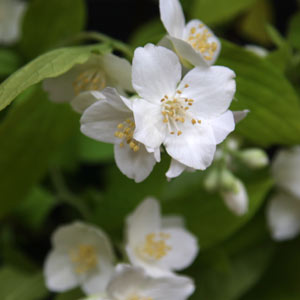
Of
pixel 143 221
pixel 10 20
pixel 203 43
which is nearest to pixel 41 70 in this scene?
pixel 203 43

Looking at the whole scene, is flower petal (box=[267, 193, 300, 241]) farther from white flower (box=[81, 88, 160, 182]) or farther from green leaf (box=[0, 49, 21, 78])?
green leaf (box=[0, 49, 21, 78])

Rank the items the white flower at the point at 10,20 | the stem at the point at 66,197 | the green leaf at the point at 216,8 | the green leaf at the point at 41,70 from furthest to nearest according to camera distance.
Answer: the white flower at the point at 10,20
the green leaf at the point at 216,8
the stem at the point at 66,197
the green leaf at the point at 41,70

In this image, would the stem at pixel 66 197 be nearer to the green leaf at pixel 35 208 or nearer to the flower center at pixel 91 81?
the green leaf at pixel 35 208

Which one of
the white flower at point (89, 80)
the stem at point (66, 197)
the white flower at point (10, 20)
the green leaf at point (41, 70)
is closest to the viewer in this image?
the green leaf at point (41, 70)

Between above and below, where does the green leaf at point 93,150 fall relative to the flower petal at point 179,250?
above

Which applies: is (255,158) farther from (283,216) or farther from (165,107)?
(165,107)

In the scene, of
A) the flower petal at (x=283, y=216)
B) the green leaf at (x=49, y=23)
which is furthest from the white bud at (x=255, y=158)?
the green leaf at (x=49, y=23)

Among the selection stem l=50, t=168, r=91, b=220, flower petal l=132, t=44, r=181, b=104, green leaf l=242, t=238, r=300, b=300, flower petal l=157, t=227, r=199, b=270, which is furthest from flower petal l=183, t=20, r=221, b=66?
green leaf l=242, t=238, r=300, b=300

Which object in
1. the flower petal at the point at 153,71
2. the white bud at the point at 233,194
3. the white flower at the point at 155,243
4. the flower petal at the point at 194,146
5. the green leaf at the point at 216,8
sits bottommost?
the white flower at the point at 155,243

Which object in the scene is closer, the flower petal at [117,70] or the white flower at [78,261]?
→ the flower petal at [117,70]
